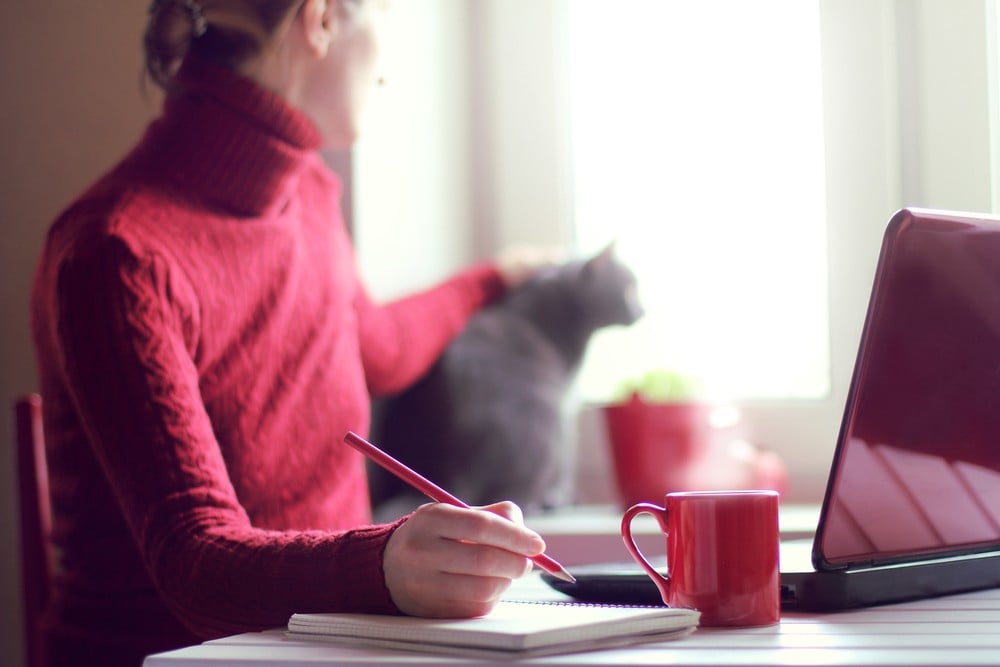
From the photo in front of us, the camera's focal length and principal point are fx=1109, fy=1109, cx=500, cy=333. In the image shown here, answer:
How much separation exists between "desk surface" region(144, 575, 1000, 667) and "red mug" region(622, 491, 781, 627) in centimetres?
1

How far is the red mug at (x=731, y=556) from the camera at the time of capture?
0.66m

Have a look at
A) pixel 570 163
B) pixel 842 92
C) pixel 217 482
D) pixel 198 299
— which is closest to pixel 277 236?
pixel 198 299

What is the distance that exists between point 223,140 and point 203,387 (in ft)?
0.79

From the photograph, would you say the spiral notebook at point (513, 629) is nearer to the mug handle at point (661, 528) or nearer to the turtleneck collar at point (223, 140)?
the mug handle at point (661, 528)

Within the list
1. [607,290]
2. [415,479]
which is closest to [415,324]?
[607,290]

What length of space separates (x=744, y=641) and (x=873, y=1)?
3.79 ft

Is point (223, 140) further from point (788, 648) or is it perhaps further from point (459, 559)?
point (788, 648)

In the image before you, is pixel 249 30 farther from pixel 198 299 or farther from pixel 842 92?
pixel 842 92

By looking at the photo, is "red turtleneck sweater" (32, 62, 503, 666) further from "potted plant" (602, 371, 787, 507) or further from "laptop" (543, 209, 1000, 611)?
"potted plant" (602, 371, 787, 507)

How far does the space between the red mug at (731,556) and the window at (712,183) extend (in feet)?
2.93

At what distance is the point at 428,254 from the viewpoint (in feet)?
5.30

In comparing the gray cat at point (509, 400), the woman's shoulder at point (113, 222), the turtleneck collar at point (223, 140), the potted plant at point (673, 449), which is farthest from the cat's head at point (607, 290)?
the woman's shoulder at point (113, 222)

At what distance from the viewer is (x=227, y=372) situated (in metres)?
1.05

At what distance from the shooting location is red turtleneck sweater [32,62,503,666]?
0.79 metres
